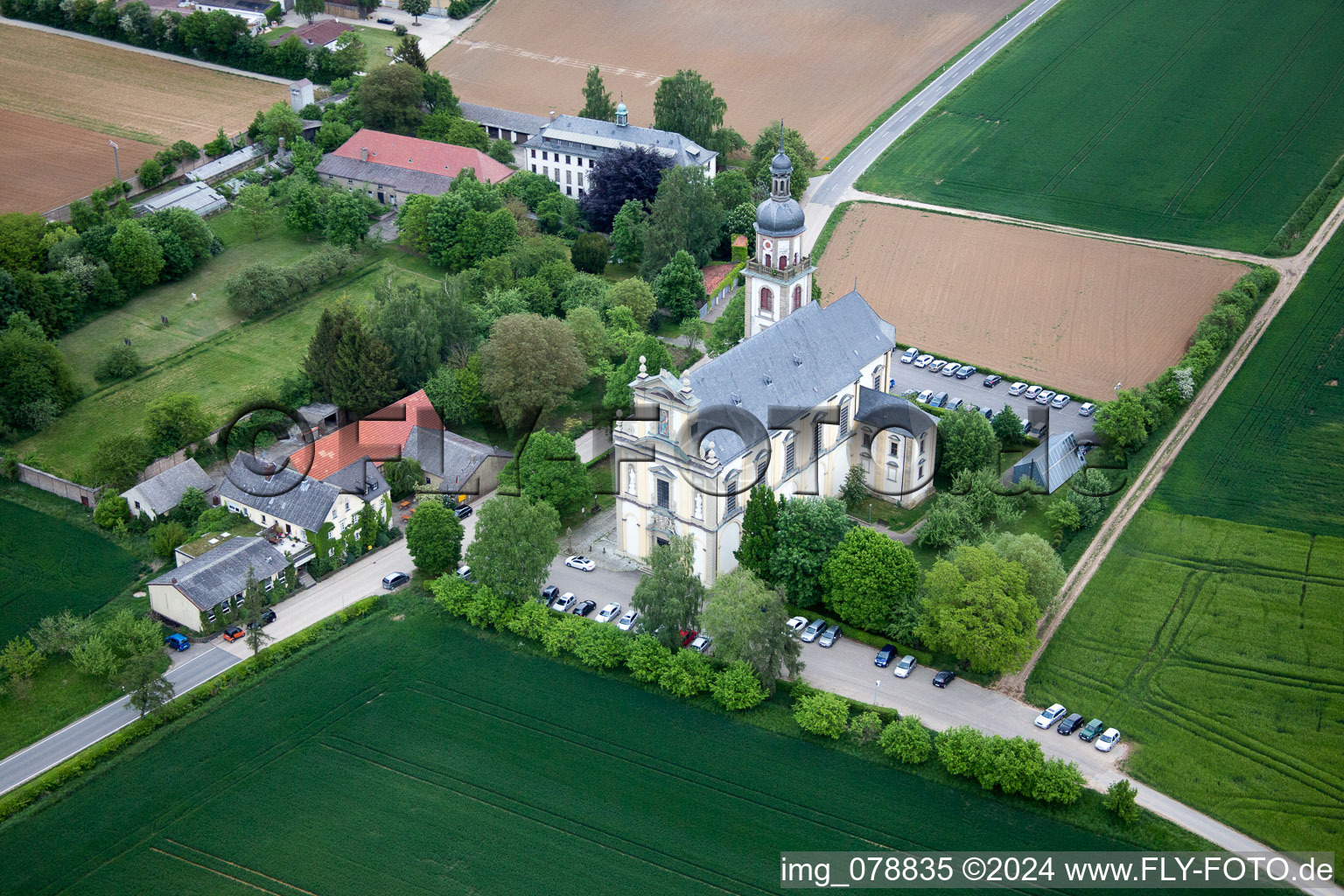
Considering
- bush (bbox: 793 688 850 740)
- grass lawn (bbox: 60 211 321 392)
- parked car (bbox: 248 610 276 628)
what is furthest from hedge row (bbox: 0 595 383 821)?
grass lawn (bbox: 60 211 321 392)

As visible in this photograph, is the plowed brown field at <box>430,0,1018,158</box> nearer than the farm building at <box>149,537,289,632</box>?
No

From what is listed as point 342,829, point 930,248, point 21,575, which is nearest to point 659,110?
point 930,248

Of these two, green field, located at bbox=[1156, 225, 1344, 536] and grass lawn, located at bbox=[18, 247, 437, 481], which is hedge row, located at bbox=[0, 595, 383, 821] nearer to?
grass lawn, located at bbox=[18, 247, 437, 481]

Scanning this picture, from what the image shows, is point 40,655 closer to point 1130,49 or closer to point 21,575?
point 21,575

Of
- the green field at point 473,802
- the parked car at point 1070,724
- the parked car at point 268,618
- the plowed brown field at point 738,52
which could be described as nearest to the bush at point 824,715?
the green field at point 473,802

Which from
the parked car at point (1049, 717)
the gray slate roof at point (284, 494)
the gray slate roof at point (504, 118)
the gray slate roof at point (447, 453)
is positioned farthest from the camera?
the gray slate roof at point (504, 118)

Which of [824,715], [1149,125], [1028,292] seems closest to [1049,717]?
[824,715]

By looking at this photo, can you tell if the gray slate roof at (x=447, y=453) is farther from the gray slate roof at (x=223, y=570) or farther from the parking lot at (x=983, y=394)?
the parking lot at (x=983, y=394)
